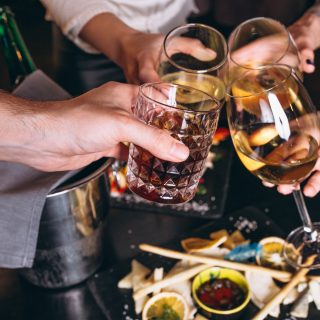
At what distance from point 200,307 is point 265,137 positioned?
37cm

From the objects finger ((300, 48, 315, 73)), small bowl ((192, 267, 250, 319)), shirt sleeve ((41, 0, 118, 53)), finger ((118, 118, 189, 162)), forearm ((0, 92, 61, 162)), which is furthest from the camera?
shirt sleeve ((41, 0, 118, 53))

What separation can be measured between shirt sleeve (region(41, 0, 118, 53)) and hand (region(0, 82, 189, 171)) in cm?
57

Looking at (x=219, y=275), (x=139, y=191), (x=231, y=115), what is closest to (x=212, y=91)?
(x=231, y=115)

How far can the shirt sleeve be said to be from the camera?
4.69 feet

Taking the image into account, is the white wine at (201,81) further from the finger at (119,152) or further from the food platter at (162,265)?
the food platter at (162,265)

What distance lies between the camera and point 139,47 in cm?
123

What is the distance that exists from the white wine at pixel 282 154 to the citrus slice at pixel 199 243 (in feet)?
0.83

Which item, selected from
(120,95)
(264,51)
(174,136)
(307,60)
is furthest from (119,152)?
(307,60)

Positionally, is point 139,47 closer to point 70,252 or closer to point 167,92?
point 167,92

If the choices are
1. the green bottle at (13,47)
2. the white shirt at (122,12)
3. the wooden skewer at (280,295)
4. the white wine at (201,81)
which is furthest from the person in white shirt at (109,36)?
the wooden skewer at (280,295)

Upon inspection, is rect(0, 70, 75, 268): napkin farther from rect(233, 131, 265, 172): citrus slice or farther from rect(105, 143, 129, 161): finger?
rect(233, 131, 265, 172): citrus slice

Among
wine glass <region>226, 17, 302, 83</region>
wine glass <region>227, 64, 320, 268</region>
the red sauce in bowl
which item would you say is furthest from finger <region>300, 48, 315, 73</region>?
the red sauce in bowl

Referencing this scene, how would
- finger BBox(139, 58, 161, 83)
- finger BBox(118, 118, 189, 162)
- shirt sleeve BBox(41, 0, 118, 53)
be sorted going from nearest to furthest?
finger BBox(118, 118, 189, 162) → finger BBox(139, 58, 161, 83) → shirt sleeve BBox(41, 0, 118, 53)

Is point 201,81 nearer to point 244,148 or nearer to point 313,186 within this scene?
point 244,148
